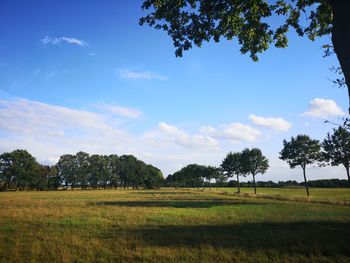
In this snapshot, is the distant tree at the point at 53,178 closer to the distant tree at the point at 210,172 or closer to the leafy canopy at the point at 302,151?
the distant tree at the point at 210,172

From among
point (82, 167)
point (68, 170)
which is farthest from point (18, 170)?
point (82, 167)

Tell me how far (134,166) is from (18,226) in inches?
6422

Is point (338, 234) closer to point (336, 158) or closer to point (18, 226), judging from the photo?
point (18, 226)

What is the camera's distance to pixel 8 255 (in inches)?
476

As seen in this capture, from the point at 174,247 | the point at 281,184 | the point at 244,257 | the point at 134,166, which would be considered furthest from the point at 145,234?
the point at 134,166

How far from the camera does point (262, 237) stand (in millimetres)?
15867

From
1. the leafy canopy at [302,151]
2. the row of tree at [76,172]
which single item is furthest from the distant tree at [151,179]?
the leafy canopy at [302,151]

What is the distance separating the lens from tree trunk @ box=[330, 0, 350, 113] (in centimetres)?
678

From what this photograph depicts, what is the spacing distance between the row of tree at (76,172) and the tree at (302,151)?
100334 millimetres

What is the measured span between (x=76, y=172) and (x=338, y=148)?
126 metres

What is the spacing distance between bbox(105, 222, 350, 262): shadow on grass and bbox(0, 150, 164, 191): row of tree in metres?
115

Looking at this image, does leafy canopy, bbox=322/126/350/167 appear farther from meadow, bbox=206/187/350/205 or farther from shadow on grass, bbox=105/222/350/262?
shadow on grass, bbox=105/222/350/262

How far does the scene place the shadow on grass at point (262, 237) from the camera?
13234 mm

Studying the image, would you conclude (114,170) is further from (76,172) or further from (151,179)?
(76,172)
